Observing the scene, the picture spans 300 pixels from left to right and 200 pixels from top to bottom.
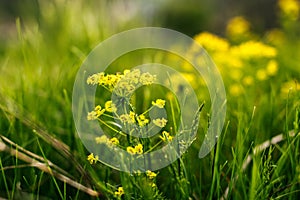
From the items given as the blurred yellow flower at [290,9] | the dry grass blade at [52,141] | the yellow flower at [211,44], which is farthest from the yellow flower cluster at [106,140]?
the blurred yellow flower at [290,9]

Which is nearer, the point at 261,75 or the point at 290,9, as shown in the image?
the point at 261,75

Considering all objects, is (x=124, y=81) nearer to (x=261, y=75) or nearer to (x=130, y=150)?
(x=130, y=150)

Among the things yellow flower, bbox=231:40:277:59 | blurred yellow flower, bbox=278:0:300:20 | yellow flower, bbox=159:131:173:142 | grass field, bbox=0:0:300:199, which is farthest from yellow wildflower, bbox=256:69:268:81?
yellow flower, bbox=159:131:173:142

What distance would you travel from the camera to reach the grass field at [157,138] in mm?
1119

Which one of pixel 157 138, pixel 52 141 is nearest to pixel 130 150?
pixel 52 141

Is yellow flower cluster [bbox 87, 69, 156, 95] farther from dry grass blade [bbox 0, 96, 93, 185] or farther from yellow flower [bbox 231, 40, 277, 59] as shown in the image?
yellow flower [bbox 231, 40, 277, 59]

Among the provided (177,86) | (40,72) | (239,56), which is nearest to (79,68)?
(40,72)

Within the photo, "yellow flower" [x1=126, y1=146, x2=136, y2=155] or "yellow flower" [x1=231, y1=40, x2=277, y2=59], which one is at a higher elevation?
A: "yellow flower" [x1=231, y1=40, x2=277, y2=59]

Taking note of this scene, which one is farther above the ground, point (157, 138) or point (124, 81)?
point (124, 81)

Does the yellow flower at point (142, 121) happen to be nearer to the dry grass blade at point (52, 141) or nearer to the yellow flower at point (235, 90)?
the dry grass blade at point (52, 141)

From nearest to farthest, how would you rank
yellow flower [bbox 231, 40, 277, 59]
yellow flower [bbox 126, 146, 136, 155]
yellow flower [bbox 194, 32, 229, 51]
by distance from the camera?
yellow flower [bbox 126, 146, 136, 155] → yellow flower [bbox 231, 40, 277, 59] → yellow flower [bbox 194, 32, 229, 51]

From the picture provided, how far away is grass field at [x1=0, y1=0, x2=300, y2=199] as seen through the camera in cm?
112

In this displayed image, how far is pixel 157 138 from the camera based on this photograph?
Result: 1438mm

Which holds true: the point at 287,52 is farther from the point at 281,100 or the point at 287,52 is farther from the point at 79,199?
the point at 79,199
